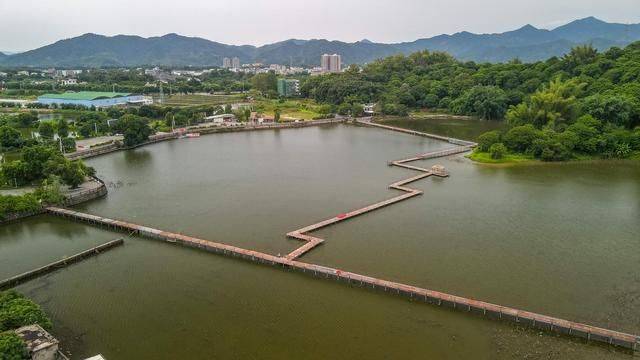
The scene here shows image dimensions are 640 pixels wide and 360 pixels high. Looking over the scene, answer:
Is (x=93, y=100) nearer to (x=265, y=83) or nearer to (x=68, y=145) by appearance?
(x=265, y=83)

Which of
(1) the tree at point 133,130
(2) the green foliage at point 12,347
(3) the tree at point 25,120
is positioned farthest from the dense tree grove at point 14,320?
(3) the tree at point 25,120

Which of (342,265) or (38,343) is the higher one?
(38,343)

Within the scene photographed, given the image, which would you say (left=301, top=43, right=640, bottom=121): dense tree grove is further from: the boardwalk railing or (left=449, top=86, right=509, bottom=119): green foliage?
the boardwalk railing

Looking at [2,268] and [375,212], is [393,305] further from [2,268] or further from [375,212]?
[2,268]

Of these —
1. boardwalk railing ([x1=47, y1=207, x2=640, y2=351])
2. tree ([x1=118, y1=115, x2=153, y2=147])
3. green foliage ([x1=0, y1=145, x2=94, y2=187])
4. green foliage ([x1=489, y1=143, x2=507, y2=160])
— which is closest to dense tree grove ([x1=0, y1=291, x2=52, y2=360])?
boardwalk railing ([x1=47, y1=207, x2=640, y2=351])

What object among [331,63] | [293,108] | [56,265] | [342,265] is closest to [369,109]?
[293,108]

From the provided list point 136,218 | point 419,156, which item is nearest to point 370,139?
point 419,156

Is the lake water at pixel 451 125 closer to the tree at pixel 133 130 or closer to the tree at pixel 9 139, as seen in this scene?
the tree at pixel 133 130
